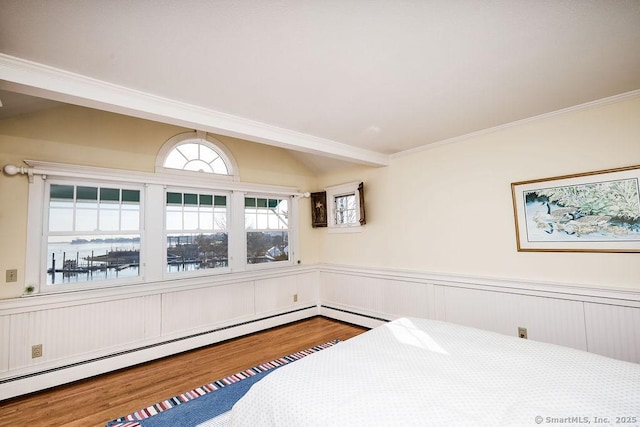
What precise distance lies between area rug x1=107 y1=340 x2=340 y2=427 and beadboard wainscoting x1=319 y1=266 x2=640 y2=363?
192 cm

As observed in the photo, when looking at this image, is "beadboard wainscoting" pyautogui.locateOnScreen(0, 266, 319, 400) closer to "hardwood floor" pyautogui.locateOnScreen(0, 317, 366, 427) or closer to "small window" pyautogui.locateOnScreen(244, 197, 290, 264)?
"hardwood floor" pyautogui.locateOnScreen(0, 317, 366, 427)

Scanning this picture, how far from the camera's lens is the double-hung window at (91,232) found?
289cm

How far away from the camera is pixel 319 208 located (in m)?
4.88

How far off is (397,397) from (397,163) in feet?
10.4

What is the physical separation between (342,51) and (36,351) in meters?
3.60

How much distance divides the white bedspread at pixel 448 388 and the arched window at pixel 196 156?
2.92 meters

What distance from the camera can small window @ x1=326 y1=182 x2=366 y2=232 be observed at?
4.31 m

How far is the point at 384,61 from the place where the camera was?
1866 millimetres

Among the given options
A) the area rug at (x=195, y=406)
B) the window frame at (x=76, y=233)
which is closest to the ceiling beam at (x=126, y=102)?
the window frame at (x=76, y=233)

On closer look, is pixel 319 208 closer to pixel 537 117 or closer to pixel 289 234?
pixel 289 234

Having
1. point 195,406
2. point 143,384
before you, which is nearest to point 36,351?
point 143,384

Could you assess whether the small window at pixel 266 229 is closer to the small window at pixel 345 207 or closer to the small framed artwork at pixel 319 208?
the small framed artwork at pixel 319 208

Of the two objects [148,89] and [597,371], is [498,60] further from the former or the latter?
[148,89]

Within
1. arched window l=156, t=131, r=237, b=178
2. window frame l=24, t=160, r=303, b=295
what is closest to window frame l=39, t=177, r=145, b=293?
window frame l=24, t=160, r=303, b=295
